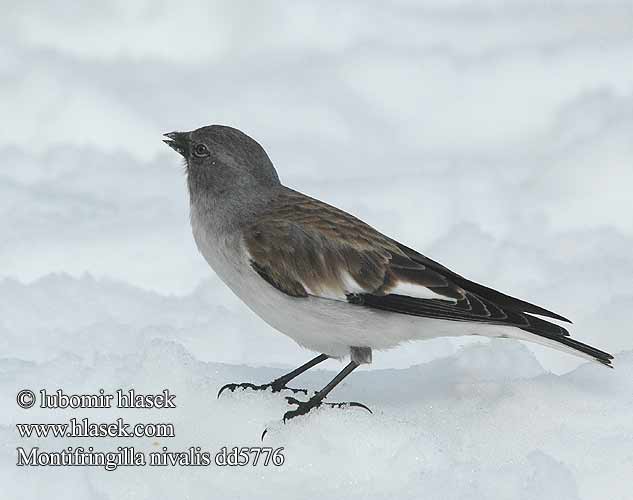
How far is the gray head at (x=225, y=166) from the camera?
6.68 m

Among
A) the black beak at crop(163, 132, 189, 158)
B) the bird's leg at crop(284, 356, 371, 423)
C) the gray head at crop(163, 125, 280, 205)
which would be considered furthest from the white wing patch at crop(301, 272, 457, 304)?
the black beak at crop(163, 132, 189, 158)

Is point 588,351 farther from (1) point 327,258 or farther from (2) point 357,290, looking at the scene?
(1) point 327,258

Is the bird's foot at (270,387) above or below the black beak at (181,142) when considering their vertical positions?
below

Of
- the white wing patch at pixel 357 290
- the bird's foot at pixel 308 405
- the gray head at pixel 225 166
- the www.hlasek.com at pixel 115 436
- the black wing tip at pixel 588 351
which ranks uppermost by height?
the gray head at pixel 225 166

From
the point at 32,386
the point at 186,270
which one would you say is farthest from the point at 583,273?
the point at 32,386

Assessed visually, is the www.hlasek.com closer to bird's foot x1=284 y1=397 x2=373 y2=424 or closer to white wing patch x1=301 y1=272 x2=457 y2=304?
bird's foot x1=284 y1=397 x2=373 y2=424

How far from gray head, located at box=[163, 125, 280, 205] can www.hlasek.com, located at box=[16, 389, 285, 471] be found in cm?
105

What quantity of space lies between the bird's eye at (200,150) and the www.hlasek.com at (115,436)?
4.08 ft

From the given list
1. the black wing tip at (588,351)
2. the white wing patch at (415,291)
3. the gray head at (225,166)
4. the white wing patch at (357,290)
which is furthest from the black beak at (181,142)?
the black wing tip at (588,351)

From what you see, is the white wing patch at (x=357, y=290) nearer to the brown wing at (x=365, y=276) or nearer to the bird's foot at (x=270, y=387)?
the brown wing at (x=365, y=276)

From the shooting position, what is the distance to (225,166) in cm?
674

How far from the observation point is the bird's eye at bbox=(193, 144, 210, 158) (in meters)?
6.82

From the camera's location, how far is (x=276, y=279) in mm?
6242

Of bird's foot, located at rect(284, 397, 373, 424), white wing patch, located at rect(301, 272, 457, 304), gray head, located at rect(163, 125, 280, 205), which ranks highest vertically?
gray head, located at rect(163, 125, 280, 205)
